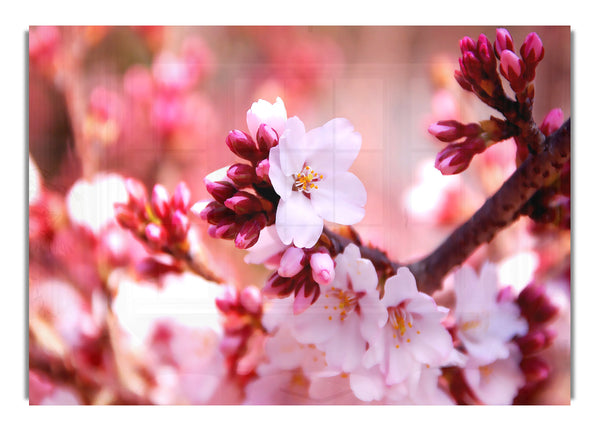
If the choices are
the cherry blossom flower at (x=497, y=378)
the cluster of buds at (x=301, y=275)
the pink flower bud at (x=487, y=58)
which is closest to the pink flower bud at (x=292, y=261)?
the cluster of buds at (x=301, y=275)

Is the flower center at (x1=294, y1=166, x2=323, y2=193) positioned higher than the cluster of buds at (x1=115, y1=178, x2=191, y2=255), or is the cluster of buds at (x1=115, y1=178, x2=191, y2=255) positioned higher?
the flower center at (x1=294, y1=166, x2=323, y2=193)

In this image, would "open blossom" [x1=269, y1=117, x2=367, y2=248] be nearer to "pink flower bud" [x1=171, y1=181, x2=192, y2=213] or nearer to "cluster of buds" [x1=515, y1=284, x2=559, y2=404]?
"pink flower bud" [x1=171, y1=181, x2=192, y2=213]

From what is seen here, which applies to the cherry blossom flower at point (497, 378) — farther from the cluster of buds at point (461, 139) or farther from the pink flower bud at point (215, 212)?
the pink flower bud at point (215, 212)

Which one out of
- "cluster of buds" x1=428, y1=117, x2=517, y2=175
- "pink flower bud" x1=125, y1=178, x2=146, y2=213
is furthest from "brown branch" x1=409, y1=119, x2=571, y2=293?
"pink flower bud" x1=125, y1=178, x2=146, y2=213

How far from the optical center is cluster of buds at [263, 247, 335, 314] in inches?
54.8

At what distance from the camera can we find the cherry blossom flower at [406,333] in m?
1.45

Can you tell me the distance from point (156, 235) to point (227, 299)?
260mm

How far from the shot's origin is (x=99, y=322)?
1509 mm

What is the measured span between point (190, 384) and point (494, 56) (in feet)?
4.01

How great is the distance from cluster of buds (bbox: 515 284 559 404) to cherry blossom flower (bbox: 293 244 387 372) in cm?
42

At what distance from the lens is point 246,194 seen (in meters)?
1.38

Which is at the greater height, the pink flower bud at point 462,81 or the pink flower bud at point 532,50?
the pink flower bud at point 532,50
